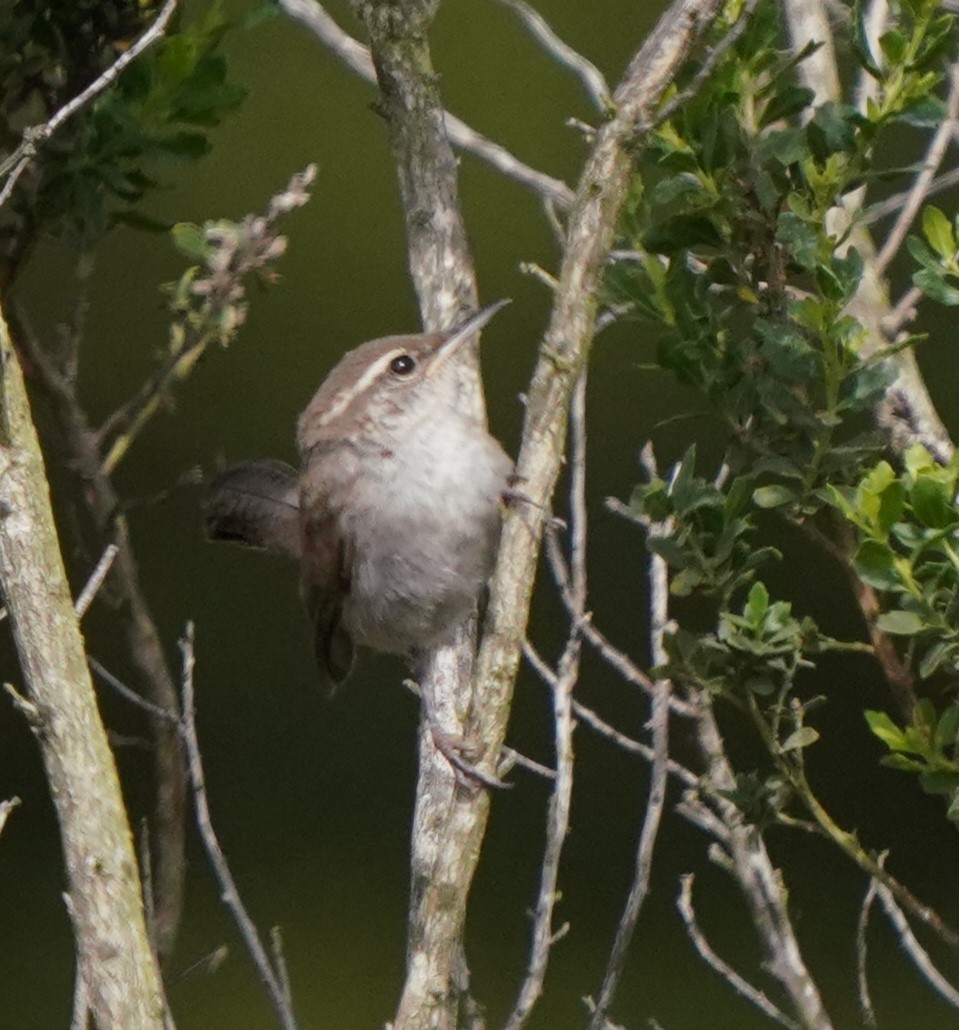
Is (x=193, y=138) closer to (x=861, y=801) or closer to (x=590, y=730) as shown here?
(x=590, y=730)

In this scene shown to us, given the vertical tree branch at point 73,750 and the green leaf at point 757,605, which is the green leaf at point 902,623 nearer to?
the green leaf at point 757,605

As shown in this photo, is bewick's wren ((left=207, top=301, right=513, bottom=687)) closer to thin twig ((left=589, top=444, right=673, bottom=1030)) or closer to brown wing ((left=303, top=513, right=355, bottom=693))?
brown wing ((left=303, top=513, right=355, bottom=693))

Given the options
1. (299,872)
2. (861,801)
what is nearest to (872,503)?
(861,801)

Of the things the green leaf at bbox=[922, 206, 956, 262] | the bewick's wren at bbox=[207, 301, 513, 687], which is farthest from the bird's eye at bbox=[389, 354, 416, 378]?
the green leaf at bbox=[922, 206, 956, 262]

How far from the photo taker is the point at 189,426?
12.2ft

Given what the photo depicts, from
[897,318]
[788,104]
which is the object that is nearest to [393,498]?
[897,318]

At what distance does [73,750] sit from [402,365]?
45.6 inches

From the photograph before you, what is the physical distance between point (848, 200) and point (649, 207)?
2.39ft

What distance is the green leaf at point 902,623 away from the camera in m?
2.01

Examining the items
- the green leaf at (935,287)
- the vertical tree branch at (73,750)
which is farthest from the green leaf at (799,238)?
the vertical tree branch at (73,750)

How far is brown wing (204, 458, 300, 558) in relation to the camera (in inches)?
126

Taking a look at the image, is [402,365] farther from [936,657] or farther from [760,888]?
[936,657]

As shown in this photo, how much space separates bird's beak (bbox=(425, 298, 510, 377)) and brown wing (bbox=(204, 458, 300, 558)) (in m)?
0.51

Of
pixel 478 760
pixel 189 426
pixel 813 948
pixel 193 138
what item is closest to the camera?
pixel 478 760
